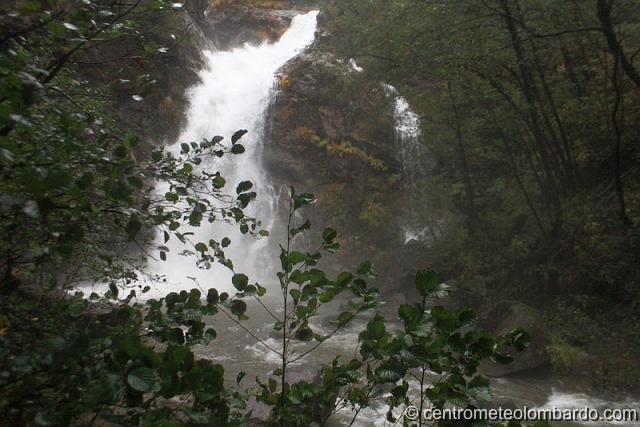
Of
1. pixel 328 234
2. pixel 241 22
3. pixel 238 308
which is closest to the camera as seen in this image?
pixel 328 234

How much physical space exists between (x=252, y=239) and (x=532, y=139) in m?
11.9

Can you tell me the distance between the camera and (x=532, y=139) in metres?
9.71

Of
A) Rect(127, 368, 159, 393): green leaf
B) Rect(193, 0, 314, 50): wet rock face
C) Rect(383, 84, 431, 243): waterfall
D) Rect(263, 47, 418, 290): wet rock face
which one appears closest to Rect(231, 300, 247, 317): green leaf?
Rect(127, 368, 159, 393): green leaf

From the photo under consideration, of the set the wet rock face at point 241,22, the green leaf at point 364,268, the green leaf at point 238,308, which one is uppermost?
the wet rock face at point 241,22

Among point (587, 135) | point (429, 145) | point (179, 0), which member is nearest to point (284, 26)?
point (429, 145)

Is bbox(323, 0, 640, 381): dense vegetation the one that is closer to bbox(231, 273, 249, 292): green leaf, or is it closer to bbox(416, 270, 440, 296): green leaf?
bbox(416, 270, 440, 296): green leaf

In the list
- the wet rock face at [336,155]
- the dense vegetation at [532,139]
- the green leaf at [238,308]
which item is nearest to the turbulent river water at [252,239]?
the wet rock face at [336,155]

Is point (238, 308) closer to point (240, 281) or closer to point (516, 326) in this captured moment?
point (240, 281)

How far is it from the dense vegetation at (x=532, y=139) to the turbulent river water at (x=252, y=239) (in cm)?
108

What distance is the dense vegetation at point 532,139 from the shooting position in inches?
277

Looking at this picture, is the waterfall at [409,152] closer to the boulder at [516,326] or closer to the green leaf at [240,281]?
the boulder at [516,326]

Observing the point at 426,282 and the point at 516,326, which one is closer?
the point at 426,282

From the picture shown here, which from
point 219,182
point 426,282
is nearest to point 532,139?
point 219,182

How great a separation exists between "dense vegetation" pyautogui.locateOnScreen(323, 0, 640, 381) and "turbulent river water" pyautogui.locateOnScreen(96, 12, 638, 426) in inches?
42.6
